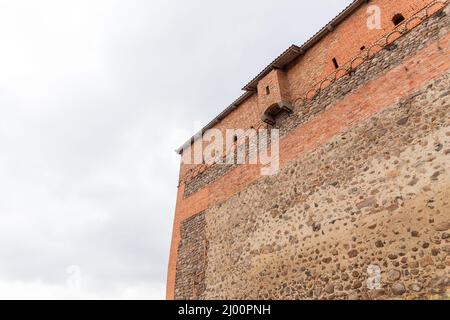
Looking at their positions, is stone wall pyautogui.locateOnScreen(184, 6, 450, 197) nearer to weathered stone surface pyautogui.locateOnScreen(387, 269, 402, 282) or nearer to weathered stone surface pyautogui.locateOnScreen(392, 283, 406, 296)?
weathered stone surface pyautogui.locateOnScreen(387, 269, 402, 282)

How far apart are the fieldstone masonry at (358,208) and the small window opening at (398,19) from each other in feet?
1.96

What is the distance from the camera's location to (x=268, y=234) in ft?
26.0

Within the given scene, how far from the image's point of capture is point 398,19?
718 centimetres

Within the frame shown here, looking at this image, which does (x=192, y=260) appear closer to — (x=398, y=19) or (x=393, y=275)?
(x=393, y=275)

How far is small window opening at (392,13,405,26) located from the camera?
7105 mm

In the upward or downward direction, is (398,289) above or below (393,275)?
below

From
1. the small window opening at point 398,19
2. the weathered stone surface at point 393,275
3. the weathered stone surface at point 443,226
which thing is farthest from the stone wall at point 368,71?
the weathered stone surface at point 393,275

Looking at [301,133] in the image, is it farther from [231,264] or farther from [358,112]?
[231,264]

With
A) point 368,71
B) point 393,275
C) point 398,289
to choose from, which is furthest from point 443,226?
point 368,71

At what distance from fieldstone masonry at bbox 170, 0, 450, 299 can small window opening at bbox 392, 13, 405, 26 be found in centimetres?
60

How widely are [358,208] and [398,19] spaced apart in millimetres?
4167

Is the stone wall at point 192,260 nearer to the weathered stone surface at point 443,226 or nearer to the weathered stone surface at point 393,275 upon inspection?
the weathered stone surface at point 393,275
